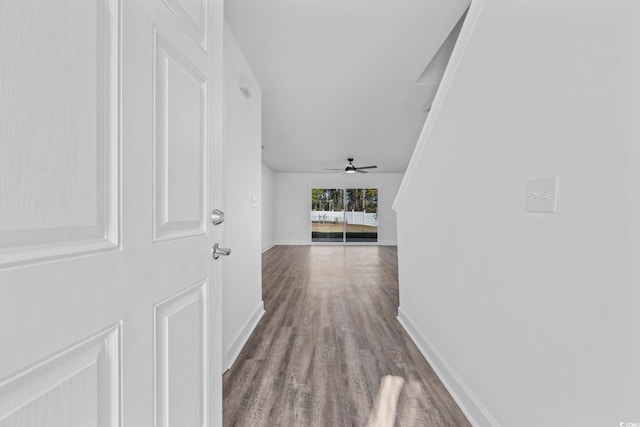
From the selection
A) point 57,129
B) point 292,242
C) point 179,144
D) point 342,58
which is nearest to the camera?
point 57,129

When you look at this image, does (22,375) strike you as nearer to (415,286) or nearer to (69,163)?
(69,163)

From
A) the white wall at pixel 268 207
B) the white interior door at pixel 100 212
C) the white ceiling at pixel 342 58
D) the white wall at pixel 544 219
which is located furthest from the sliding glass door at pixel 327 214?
the white interior door at pixel 100 212

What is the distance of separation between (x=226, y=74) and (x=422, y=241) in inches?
70.5

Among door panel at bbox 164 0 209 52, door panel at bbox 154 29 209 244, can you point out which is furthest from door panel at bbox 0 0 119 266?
door panel at bbox 164 0 209 52

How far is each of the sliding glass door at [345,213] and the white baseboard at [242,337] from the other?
6.58 metres

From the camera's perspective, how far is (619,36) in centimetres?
75

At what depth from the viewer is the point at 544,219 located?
0.99 meters

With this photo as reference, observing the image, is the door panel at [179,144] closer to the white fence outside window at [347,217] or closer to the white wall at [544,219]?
the white wall at [544,219]

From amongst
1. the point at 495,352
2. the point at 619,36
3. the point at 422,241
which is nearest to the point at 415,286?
the point at 422,241

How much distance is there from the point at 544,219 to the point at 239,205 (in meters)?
1.89

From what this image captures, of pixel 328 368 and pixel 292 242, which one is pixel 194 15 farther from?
pixel 292 242

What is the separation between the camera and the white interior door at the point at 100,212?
0.42m

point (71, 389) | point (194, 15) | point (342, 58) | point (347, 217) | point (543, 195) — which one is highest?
point (342, 58)

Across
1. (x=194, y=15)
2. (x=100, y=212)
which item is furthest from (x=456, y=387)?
(x=194, y=15)
